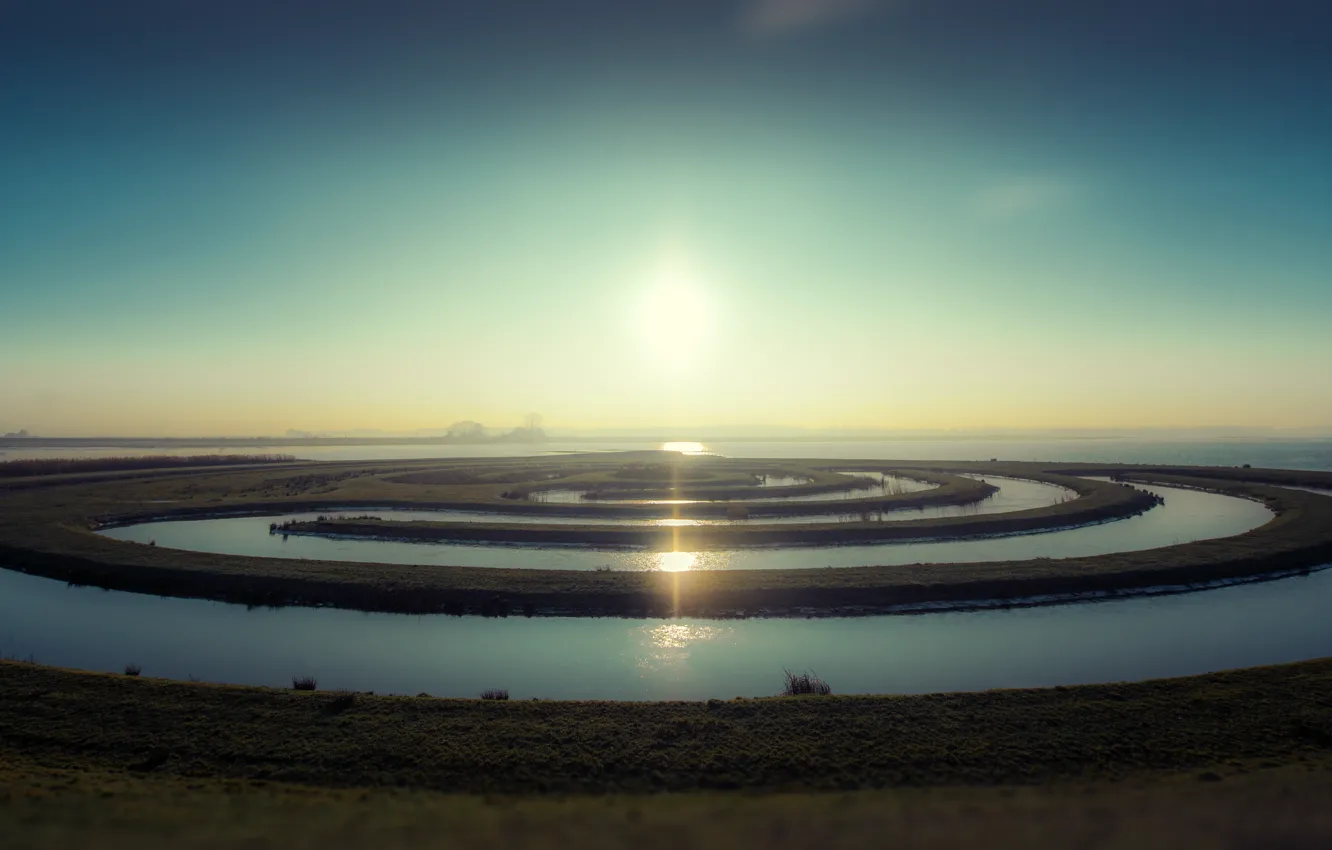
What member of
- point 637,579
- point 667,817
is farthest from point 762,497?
point 667,817

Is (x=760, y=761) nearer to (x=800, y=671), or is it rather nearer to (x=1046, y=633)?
(x=800, y=671)

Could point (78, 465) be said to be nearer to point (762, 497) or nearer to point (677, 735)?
point (762, 497)

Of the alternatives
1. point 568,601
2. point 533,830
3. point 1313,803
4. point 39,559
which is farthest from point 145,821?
point 39,559

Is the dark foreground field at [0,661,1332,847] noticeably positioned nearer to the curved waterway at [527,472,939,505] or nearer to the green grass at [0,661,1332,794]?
the green grass at [0,661,1332,794]

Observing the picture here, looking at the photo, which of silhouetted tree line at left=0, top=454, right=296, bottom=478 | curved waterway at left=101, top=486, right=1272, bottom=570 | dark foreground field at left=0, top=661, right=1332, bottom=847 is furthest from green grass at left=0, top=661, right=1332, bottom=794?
silhouetted tree line at left=0, top=454, right=296, bottom=478

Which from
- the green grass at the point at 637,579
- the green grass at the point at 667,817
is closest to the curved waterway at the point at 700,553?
the green grass at the point at 637,579

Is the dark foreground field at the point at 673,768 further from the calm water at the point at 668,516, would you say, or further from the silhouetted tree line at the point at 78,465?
the silhouetted tree line at the point at 78,465
